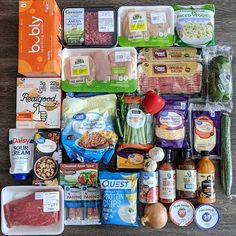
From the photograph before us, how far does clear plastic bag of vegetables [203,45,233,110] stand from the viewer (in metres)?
1.44

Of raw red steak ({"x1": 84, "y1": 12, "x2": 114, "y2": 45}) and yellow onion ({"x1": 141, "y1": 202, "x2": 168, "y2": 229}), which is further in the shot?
raw red steak ({"x1": 84, "y1": 12, "x2": 114, "y2": 45})

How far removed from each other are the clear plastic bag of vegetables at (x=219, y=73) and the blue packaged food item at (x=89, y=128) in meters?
0.38

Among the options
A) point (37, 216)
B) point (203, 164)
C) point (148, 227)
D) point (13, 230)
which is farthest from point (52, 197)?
point (203, 164)

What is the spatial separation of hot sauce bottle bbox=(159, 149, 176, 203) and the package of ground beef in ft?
1.70

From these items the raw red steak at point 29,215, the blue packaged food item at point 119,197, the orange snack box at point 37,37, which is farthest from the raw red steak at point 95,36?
the raw red steak at point 29,215

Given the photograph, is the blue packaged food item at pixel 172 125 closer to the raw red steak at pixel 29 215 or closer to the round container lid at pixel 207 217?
the round container lid at pixel 207 217

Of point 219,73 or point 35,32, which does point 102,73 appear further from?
point 219,73

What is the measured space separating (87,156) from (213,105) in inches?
20.6

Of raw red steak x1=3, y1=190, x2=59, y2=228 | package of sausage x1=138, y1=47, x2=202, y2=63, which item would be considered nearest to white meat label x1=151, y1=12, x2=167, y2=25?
package of sausage x1=138, y1=47, x2=202, y2=63

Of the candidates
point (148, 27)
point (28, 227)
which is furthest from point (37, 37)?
point (28, 227)

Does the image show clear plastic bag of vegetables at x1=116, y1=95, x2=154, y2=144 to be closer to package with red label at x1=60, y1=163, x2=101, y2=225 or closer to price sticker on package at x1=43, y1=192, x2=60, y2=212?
package with red label at x1=60, y1=163, x2=101, y2=225

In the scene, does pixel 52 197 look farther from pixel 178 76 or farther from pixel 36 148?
pixel 178 76

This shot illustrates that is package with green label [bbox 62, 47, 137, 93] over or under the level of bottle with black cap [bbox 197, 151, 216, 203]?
over

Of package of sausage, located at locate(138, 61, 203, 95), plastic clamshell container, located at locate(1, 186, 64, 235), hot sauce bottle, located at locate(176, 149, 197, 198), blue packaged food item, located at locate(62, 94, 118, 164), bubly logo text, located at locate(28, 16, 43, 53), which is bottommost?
plastic clamshell container, located at locate(1, 186, 64, 235)
